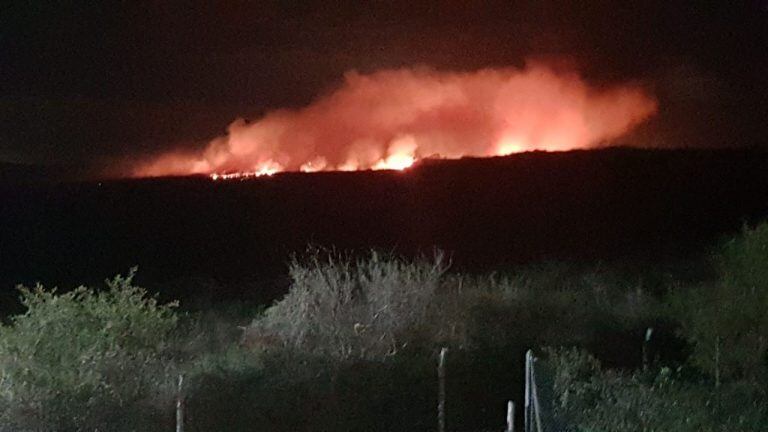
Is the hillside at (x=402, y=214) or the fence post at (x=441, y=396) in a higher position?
the hillside at (x=402, y=214)

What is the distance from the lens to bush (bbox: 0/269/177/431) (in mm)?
11375

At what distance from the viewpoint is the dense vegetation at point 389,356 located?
11.7 metres

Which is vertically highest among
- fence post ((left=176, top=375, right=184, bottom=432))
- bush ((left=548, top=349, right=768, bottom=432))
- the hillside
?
the hillside

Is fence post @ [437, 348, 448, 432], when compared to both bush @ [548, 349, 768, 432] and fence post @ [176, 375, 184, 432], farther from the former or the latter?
fence post @ [176, 375, 184, 432]

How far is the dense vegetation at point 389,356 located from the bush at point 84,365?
0.02 metres

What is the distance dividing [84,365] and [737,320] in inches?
336

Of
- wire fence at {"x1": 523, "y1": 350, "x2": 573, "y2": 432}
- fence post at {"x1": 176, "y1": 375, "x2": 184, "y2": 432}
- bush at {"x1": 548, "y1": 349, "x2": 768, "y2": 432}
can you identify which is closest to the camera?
wire fence at {"x1": 523, "y1": 350, "x2": 573, "y2": 432}

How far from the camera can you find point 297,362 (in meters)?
13.2

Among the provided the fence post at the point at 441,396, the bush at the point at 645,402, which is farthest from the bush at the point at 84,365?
the bush at the point at 645,402

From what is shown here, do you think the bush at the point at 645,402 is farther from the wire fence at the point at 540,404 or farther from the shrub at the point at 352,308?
the shrub at the point at 352,308

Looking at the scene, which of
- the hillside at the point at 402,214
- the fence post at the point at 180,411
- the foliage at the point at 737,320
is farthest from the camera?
the hillside at the point at 402,214

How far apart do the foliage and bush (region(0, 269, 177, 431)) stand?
7.33 m

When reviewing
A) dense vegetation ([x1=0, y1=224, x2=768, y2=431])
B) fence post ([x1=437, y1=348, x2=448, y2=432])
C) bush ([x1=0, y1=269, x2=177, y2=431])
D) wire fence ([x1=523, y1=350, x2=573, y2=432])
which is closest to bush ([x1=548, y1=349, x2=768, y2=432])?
dense vegetation ([x1=0, y1=224, x2=768, y2=431])

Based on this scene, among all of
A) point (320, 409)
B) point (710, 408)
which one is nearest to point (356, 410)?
point (320, 409)
